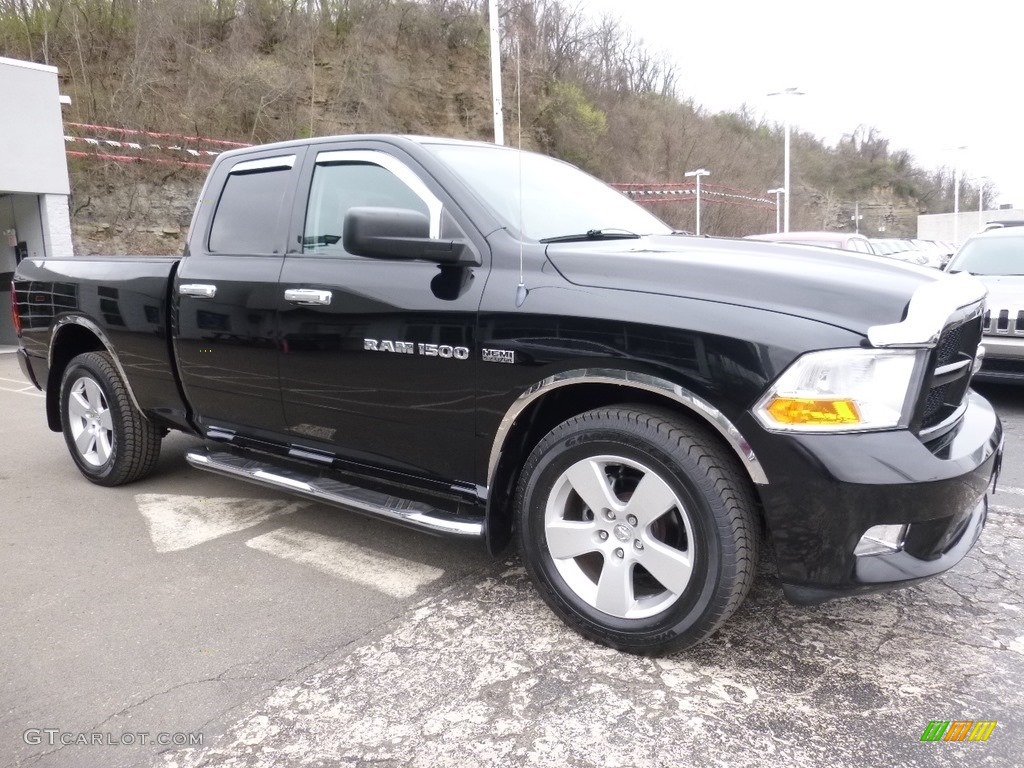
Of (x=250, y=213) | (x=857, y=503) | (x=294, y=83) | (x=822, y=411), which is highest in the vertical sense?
(x=294, y=83)

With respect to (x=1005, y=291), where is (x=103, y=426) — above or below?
below

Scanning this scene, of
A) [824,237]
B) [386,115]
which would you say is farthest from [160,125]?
[824,237]

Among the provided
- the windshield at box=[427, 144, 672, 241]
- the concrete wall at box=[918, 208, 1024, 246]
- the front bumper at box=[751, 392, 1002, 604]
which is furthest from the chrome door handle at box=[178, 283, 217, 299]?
the concrete wall at box=[918, 208, 1024, 246]

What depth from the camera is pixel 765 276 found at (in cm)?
253

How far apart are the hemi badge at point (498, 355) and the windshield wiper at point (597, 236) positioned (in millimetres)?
501

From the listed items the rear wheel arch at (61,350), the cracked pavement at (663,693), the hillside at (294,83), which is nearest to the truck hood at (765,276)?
the cracked pavement at (663,693)

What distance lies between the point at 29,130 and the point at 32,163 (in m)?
0.49

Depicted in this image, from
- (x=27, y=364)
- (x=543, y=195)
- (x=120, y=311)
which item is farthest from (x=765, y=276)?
(x=27, y=364)

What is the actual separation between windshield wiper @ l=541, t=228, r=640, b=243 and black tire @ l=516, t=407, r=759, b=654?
0.79 m

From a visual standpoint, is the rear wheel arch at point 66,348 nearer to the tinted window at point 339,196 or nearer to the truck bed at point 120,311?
the truck bed at point 120,311

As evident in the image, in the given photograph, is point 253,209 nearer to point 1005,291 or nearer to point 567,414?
point 567,414

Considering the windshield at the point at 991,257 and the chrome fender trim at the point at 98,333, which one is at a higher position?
the windshield at the point at 991,257

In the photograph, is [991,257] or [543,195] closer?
[543,195]

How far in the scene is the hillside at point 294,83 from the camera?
1872 centimetres
